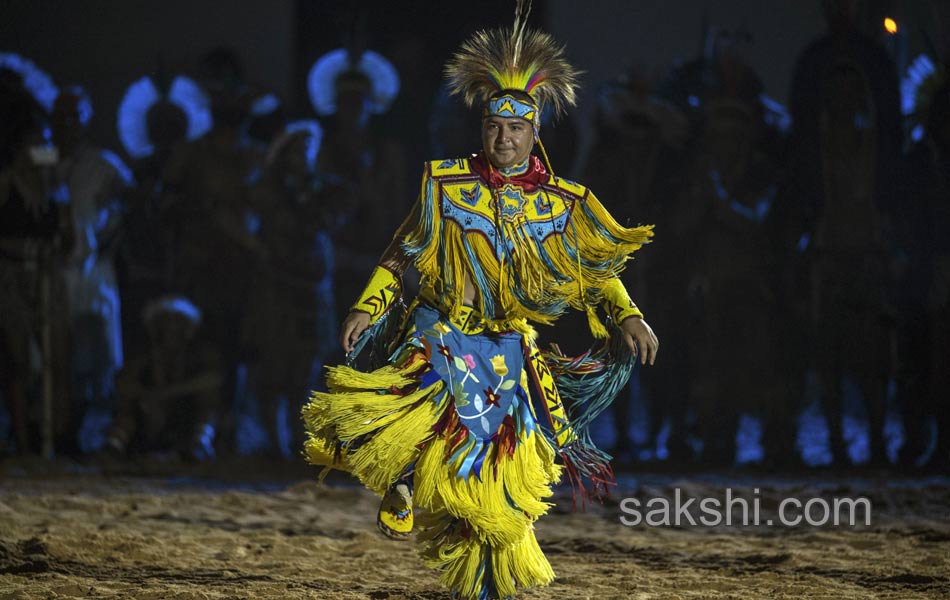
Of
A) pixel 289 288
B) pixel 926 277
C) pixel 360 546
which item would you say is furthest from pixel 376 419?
pixel 926 277

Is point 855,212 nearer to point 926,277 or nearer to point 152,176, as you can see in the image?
point 926,277

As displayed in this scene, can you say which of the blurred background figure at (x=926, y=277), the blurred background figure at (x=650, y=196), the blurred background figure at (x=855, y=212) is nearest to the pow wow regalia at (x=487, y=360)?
the blurred background figure at (x=650, y=196)

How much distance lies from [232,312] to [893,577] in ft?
18.1

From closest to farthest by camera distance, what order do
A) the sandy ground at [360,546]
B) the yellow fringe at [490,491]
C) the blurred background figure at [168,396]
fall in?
the yellow fringe at [490,491] < the sandy ground at [360,546] < the blurred background figure at [168,396]

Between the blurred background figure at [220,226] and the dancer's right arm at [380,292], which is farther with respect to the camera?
the blurred background figure at [220,226]

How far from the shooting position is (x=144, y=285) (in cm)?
856

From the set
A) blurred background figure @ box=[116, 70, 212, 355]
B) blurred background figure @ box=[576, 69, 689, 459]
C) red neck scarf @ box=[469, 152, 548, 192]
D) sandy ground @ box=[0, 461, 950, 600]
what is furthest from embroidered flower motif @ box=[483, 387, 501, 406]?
blurred background figure @ box=[116, 70, 212, 355]

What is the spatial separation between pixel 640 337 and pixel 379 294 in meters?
0.88

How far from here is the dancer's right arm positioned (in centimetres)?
356

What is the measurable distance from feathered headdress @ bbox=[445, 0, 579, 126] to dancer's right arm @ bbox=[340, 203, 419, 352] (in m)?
0.49

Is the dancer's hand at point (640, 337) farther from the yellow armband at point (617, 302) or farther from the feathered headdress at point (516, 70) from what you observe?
the feathered headdress at point (516, 70)

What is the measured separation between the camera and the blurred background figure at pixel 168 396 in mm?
8258

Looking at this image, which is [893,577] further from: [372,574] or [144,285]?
[144,285]

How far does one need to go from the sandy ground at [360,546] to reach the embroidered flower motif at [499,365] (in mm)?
1001
